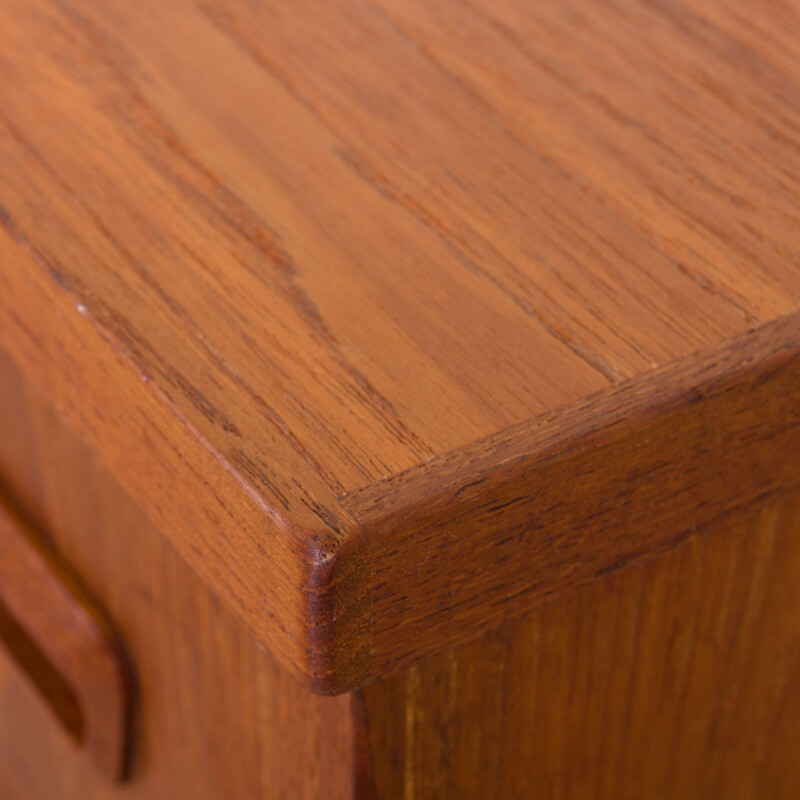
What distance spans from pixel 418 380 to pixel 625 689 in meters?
0.16

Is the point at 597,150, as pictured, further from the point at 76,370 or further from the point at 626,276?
the point at 76,370

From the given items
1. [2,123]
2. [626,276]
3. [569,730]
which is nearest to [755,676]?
[569,730]

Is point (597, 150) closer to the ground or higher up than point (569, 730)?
higher up

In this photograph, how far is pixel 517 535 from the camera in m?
0.34

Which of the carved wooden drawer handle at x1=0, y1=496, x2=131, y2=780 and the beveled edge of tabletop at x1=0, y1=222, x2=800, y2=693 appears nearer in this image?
the beveled edge of tabletop at x1=0, y1=222, x2=800, y2=693

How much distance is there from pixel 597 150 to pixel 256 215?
0.11 m

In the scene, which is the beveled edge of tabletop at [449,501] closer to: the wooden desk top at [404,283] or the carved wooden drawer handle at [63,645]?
the wooden desk top at [404,283]

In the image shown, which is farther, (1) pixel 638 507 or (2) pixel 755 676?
(2) pixel 755 676

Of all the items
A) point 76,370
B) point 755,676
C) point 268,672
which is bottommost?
point 755,676

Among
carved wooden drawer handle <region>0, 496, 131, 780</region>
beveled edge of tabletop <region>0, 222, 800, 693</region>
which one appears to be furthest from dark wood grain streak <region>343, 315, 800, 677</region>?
carved wooden drawer handle <region>0, 496, 131, 780</region>

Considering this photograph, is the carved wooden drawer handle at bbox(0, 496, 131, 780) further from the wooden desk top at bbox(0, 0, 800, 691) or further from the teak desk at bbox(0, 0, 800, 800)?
the wooden desk top at bbox(0, 0, 800, 691)

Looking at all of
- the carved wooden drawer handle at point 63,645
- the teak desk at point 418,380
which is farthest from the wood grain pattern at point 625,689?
the carved wooden drawer handle at point 63,645

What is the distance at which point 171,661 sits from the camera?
0.49m

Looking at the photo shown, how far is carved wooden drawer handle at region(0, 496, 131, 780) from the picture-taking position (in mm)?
531
